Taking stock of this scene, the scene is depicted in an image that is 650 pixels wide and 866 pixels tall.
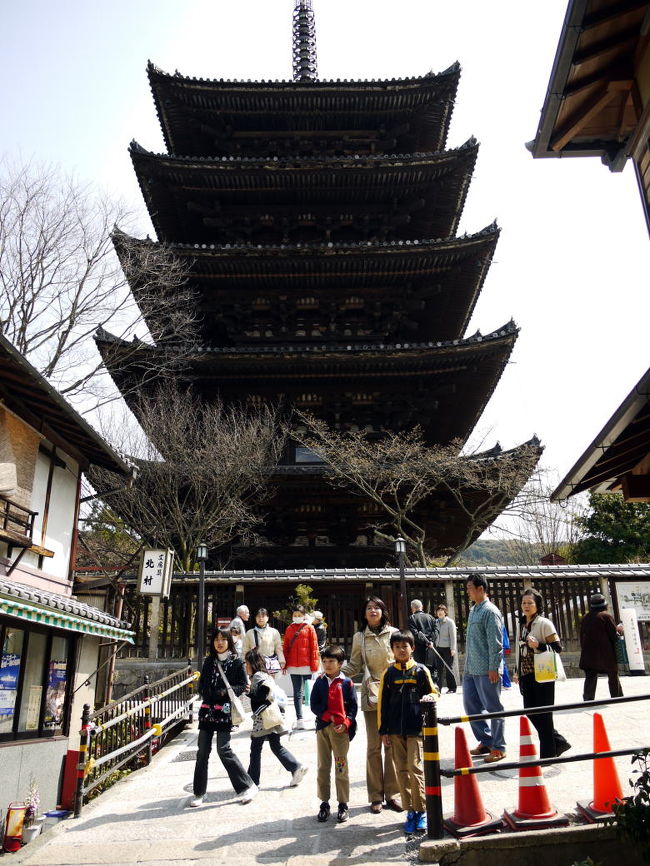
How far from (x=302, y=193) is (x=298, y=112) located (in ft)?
11.4

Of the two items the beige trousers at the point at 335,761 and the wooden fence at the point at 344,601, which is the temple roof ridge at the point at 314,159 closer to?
the wooden fence at the point at 344,601

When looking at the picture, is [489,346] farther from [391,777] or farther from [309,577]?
[391,777]

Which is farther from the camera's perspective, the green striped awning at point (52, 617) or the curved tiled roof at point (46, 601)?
the curved tiled roof at point (46, 601)

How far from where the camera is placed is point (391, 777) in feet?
20.2

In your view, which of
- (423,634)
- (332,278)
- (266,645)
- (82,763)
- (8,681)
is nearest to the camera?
(82,763)

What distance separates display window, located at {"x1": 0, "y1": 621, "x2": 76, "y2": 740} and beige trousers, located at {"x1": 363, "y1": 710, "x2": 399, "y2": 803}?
5297mm

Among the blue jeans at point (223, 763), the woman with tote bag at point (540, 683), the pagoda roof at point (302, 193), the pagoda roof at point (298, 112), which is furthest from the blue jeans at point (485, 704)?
the pagoda roof at point (298, 112)

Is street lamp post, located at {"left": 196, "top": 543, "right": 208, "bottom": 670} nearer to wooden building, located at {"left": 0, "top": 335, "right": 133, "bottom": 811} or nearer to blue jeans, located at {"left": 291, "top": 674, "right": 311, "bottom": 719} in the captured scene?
wooden building, located at {"left": 0, "top": 335, "right": 133, "bottom": 811}

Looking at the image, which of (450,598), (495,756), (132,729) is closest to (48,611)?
(132,729)

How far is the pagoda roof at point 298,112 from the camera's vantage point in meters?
23.4

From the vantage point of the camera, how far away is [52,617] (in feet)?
29.4

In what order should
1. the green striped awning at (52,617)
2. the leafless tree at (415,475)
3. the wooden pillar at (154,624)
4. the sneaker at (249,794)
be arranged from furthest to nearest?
the leafless tree at (415,475) < the wooden pillar at (154,624) < the green striped awning at (52,617) < the sneaker at (249,794)

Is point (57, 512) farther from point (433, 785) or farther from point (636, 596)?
point (636, 596)

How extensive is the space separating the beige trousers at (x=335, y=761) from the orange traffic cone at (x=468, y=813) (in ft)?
3.72
